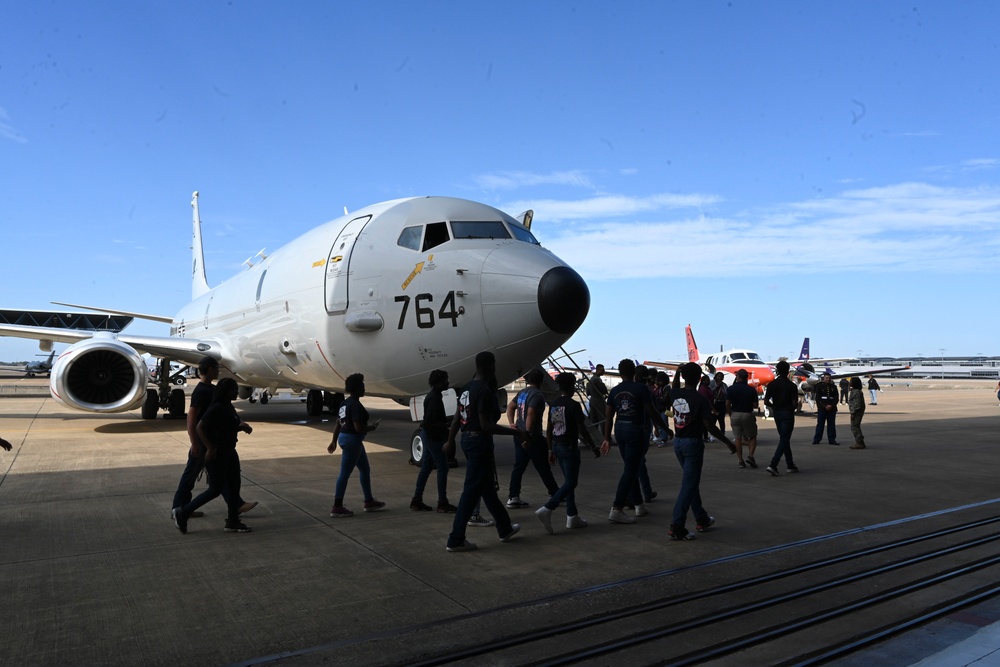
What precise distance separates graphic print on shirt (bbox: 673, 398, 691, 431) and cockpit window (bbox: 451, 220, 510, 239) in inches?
172

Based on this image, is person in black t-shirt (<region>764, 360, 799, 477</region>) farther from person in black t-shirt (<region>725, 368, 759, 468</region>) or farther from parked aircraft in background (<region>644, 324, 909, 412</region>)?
parked aircraft in background (<region>644, 324, 909, 412</region>)

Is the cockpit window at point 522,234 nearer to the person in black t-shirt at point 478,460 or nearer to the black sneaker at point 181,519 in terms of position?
the person in black t-shirt at point 478,460

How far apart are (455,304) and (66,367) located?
979 centimetres

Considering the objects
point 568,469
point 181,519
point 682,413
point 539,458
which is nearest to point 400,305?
point 539,458

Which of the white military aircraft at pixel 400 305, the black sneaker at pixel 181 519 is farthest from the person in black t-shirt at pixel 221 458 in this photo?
the white military aircraft at pixel 400 305

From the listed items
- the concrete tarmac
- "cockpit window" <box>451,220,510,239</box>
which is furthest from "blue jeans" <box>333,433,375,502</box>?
"cockpit window" <box>451,220,510,239</box>

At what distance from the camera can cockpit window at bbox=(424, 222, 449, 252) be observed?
995cm

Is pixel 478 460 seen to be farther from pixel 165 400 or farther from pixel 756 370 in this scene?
pixel 756 370

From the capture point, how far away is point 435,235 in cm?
1003

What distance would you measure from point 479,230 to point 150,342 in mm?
10619

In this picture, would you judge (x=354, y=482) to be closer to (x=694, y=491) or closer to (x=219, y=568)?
(x=219, y=568)

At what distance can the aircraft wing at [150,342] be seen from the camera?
1638cm

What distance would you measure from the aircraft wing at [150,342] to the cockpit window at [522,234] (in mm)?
9224

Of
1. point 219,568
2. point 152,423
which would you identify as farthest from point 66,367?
point 219,568
